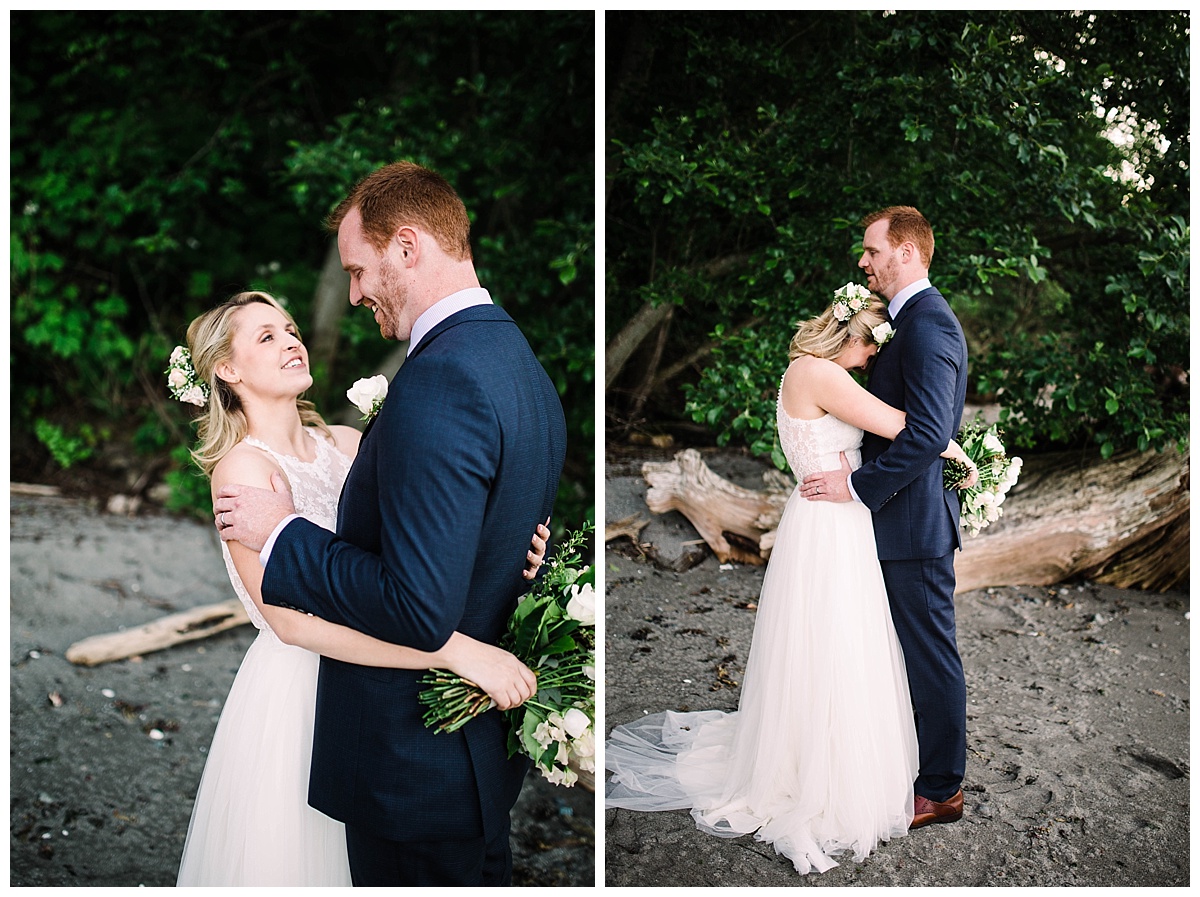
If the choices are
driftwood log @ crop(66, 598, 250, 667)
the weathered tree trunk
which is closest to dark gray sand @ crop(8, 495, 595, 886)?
driftwood log @ crop(66, 598, 250, 667)

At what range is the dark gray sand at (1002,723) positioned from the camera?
2.48m

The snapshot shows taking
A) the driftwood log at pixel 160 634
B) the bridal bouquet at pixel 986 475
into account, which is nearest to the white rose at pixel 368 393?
the bridal bouquet at pixel 986 475

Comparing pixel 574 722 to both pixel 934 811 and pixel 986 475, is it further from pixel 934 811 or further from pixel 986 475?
pixel 986 475

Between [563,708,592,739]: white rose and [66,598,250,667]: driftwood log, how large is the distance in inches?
121

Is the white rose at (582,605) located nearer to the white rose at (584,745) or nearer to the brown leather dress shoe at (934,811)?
the white rose at (584,745)

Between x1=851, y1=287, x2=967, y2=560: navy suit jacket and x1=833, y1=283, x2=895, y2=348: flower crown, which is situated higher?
x1=833, y1=283, x2=895, y2=348: flower crown

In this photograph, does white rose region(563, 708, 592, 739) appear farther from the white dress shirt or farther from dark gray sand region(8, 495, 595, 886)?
dark gray sand region(8, 495, 595, 886)

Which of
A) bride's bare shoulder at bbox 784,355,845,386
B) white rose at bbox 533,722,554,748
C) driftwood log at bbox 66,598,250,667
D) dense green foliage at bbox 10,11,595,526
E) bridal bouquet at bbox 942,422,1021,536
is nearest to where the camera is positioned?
white rose at bbox 533,722,554,748

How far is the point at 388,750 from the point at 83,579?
418 centimetres

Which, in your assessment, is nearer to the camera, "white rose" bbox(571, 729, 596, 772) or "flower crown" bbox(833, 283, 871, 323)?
"white rose" bbox(571, 729, 596, 772)

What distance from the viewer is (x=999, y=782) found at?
267 centimetres

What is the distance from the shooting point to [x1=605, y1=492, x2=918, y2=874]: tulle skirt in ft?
8.12

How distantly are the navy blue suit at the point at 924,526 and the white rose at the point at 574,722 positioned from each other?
104 centimetres

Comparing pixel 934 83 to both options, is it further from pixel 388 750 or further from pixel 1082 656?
pixel 388 750
